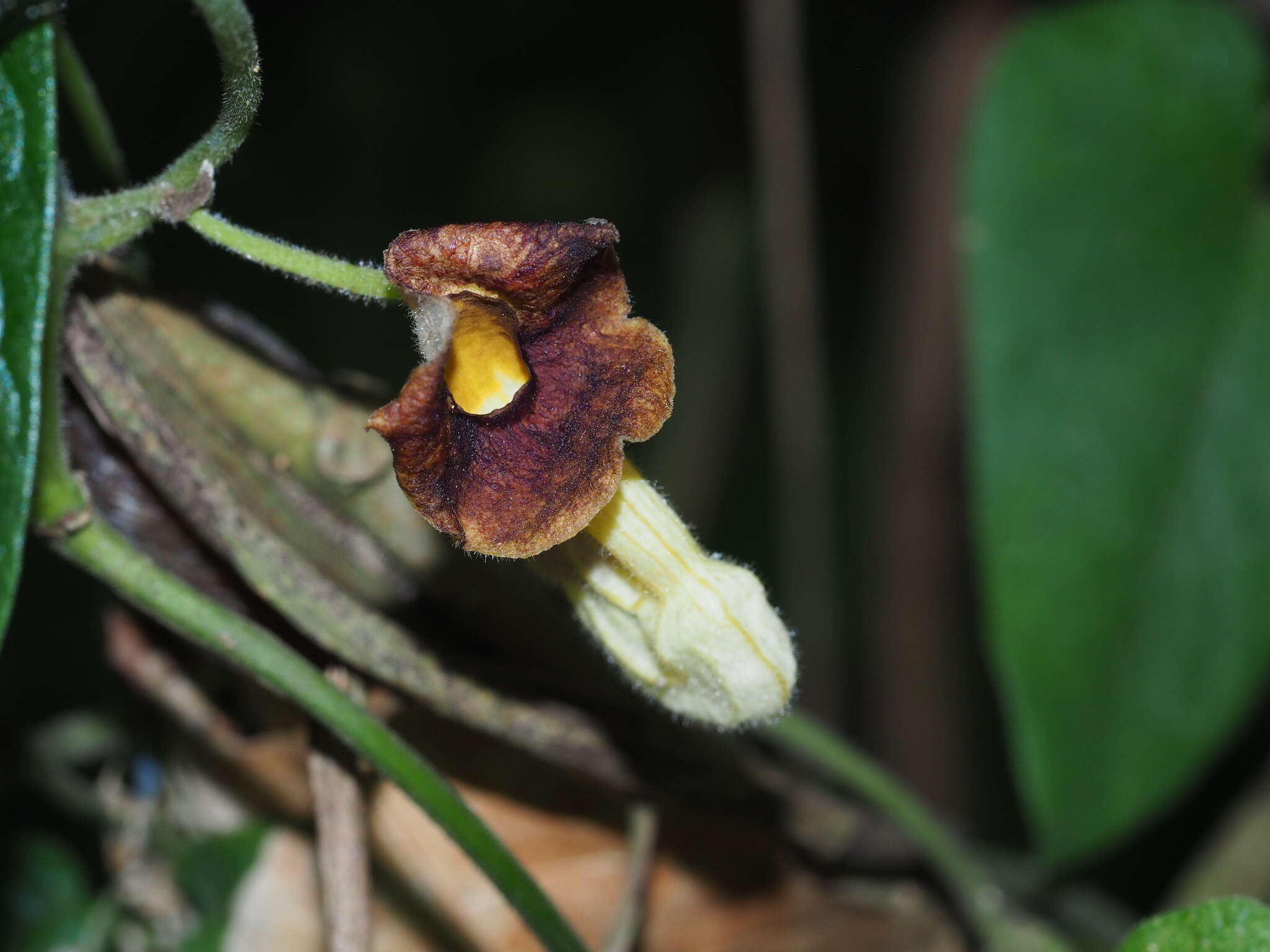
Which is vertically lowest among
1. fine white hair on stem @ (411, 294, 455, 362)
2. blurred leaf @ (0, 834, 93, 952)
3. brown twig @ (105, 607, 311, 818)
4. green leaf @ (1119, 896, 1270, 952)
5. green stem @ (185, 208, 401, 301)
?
blurred leaf @ (0, 834, 93, 952)

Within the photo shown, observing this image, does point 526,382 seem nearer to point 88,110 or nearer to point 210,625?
point 210,625

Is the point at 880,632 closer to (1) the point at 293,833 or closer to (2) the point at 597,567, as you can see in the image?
(1) the point at 293,833

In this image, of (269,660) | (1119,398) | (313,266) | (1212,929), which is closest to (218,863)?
(269,660)

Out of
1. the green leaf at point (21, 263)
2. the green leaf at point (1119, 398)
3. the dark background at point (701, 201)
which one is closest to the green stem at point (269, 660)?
the green leaf at point (21, 263)

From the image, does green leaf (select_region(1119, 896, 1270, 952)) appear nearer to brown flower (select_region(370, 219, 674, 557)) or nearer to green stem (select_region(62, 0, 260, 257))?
brown flower (select_region(370, 219, 674, 557))

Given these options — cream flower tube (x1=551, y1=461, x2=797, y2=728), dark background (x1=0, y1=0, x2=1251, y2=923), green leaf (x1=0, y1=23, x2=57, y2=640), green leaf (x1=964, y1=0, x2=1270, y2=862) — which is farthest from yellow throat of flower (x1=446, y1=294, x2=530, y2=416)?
dark background (x1=0, y1=0, x2=1251, y2=923)

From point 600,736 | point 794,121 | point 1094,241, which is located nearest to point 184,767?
point 600,736

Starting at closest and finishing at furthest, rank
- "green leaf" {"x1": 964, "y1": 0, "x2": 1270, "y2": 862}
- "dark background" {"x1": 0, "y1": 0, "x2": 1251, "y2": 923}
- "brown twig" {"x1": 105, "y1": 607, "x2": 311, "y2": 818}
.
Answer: "brown twig" {"x1": 105, "y1": 607, "x2": 311, "y2": 818} → "green leaf" {"x1": 964, "y1": 0, "x2": 1270, "y2": 862} → "dark background" {"x1": 0, "y1": 0, "x2": 1251, "y2": 923}
